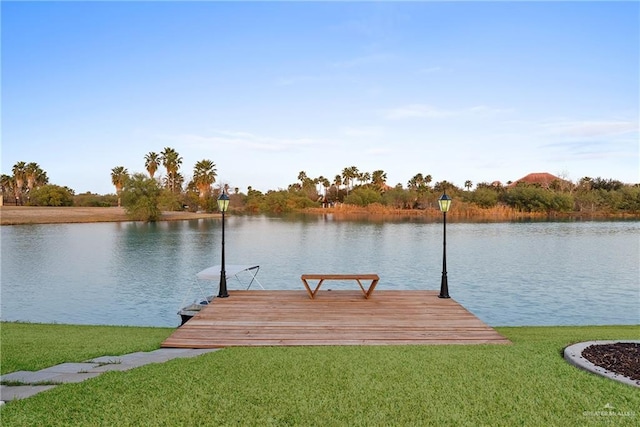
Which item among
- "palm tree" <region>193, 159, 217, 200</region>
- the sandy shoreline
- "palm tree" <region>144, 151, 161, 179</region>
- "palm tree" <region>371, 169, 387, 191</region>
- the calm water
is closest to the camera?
the calm water

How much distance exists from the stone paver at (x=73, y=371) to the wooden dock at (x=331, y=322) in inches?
23.6

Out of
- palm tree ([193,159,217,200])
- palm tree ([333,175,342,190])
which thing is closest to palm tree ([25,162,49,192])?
palm tree ([193,159,217,200])

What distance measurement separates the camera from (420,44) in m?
23.3

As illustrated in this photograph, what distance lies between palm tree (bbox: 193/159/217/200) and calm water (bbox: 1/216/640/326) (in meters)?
45.8

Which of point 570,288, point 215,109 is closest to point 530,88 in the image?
point 570,288

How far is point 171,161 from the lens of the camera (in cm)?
7338

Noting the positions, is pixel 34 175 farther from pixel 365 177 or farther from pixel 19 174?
pixel 365 177

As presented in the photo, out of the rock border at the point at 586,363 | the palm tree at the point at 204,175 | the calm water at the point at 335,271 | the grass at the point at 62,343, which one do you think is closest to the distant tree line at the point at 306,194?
the palm tree at the point at 204,175

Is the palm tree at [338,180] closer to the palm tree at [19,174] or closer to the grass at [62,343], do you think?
the palm tree at [19,174]

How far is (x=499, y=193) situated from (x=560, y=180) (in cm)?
1573

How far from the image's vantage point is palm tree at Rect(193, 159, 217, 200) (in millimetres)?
78312

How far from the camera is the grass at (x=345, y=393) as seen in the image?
348 centimetres

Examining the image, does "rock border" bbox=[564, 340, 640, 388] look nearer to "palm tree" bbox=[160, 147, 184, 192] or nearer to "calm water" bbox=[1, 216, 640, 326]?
"calm water" bbox=[1, 216, 640, 326]

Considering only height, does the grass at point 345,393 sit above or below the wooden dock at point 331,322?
above
